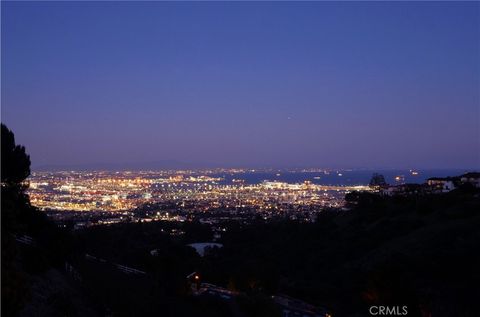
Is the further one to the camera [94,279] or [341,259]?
[341,259]

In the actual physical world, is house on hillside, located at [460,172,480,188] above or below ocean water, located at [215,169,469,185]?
above

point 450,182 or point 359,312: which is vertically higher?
point 450,182

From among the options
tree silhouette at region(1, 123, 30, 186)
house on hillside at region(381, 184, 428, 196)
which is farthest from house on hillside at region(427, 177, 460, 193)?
tree silhouette at region(1, 123, 30, 186)

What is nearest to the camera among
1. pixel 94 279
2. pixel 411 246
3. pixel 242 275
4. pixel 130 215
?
pixel 94 279

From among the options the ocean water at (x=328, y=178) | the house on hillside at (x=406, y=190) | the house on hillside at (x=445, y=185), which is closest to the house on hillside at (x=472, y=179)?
the house on hillside at (x=445, y=185)

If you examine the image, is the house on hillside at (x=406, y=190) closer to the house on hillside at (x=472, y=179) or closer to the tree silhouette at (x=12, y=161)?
the house on hillside at (x=472, y=179)

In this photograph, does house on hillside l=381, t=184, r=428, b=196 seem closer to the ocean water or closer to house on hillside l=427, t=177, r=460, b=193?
house on hillside l=427, t=177, r=460, b=193

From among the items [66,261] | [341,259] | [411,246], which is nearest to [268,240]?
[341,259]

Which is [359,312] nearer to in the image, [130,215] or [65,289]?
[65,289]
